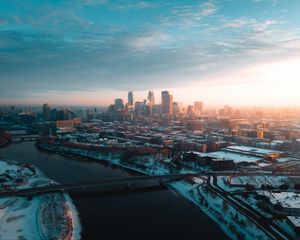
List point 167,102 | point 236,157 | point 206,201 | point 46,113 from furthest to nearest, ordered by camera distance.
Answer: point 167,102
point 46,113
point 236,157
point 206,201

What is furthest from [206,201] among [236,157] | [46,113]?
[46,113]

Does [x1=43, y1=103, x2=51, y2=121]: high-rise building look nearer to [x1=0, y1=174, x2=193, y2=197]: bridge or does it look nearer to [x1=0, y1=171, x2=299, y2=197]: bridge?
[x1=0, y1=171, x2=299, y2=197]: bridge

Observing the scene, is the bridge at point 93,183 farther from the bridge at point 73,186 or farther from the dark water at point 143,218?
the dark water at point 143,218

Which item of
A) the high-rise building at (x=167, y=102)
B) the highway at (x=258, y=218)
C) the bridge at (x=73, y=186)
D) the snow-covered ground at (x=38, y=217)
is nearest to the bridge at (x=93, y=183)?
the bridge at (x=73, y=186)

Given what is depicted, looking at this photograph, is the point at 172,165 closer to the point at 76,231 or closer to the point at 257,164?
the point at 257,164

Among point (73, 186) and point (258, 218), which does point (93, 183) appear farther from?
point (258, 218)

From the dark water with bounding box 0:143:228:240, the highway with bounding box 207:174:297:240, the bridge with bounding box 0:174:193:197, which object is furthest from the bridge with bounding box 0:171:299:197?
the highway with bounding box 207:174:297:240

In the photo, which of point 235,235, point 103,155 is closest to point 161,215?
point 235,235
